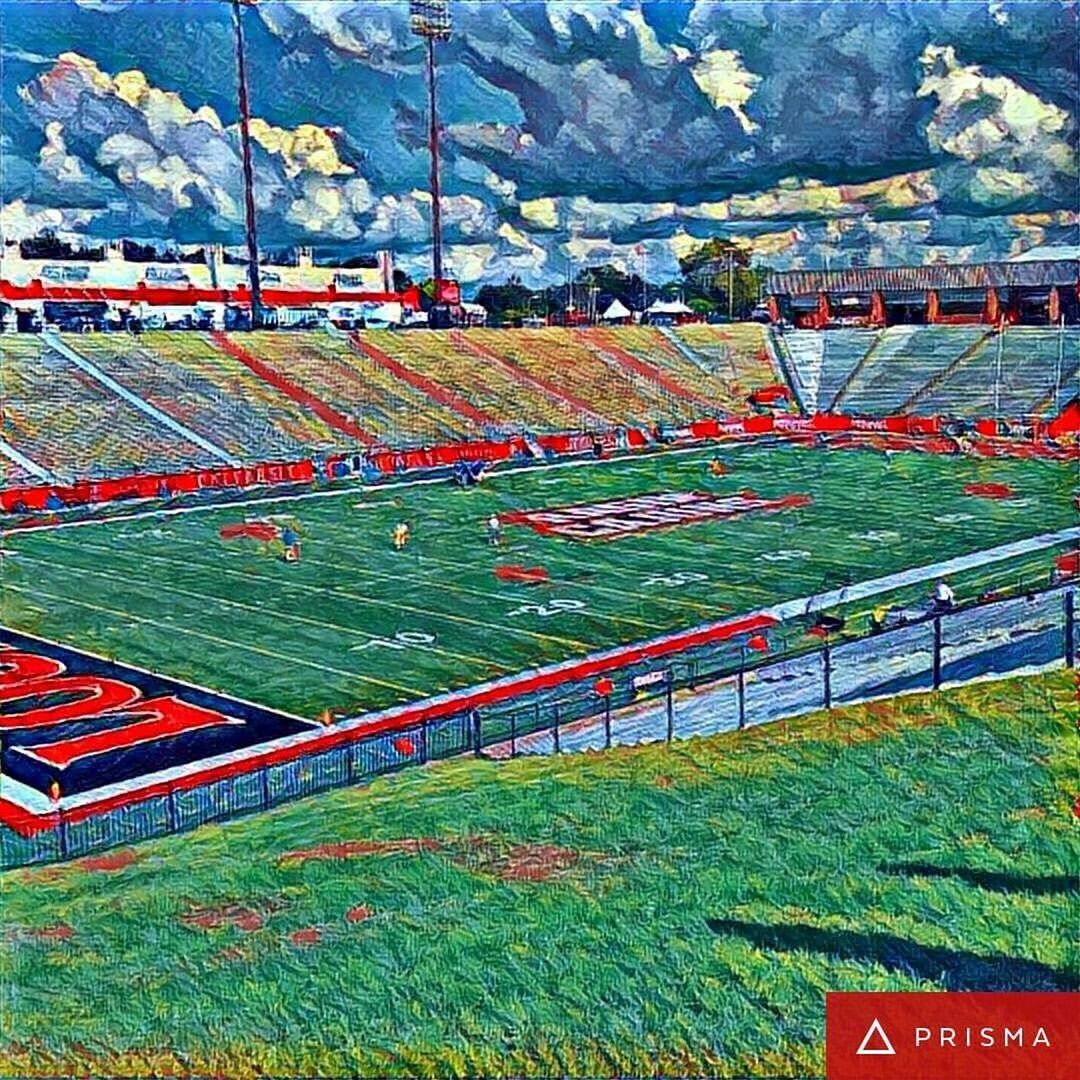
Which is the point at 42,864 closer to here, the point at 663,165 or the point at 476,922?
the point at 476,922

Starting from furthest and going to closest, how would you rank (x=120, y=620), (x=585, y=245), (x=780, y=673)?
(x=585, y=245), (x=120, y=620), (x=780, y=673)

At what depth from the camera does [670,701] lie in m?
10.5

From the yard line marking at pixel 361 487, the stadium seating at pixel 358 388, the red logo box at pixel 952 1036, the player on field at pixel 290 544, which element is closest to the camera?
the red logo box at pixel 952 1036

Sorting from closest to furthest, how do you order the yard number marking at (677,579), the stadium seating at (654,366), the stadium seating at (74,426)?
the yard number marking at (677,579), the stadium seating at (74,426), the stadium seating at (654,366)

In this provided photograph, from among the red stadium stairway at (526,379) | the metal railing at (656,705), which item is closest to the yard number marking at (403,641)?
the metal railing at (656,705)

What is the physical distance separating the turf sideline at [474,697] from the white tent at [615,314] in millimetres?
23315

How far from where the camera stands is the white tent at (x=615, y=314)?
3992 cm

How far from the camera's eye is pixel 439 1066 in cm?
535

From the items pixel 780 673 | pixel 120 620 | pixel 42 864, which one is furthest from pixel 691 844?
pixel 120 620

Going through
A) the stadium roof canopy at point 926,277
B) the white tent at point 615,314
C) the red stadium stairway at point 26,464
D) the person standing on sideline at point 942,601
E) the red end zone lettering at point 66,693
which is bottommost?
the red end zone lettering at point 66,693

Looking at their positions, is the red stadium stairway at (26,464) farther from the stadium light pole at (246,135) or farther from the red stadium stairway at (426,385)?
the red stadium stairway at (426,385)

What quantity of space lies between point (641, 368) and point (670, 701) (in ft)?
80.1

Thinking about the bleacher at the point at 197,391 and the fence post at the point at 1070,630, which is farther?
the bleacher at the point at 197,391

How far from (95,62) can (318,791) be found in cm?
1165
